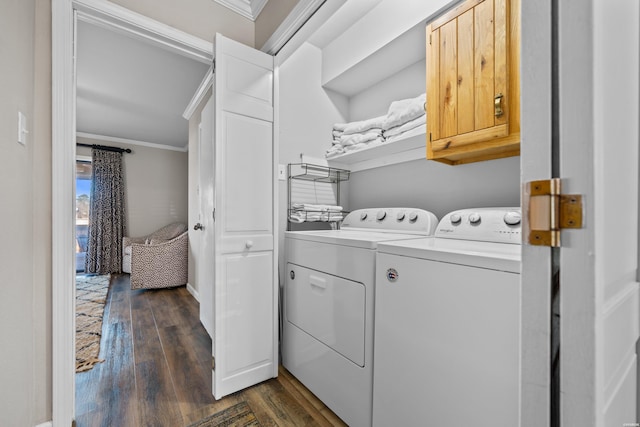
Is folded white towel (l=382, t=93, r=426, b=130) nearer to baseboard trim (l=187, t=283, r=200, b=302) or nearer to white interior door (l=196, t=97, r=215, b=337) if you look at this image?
white interior door (l=196, t=97, r=215, b=337)

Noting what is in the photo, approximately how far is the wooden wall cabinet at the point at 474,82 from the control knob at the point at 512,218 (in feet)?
1.01

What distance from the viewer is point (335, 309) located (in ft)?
4.70

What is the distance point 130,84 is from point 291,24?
103 inches

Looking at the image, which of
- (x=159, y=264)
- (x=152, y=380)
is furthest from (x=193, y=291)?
(x=152, y=380)

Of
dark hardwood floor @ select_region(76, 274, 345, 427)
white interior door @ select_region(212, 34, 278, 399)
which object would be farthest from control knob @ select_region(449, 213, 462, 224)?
dark hardwood floor @ select_region(76, 274, 345, 427)

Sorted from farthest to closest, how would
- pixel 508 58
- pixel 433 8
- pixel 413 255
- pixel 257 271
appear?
pixel 257 271
pixel 433 8
pixel 508 58
pixel 413 255

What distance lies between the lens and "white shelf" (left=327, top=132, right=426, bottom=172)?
1.76m

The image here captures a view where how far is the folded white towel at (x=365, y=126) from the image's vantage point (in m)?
1.91

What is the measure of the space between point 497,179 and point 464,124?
1.31 ft

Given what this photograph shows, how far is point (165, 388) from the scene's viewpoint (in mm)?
1704

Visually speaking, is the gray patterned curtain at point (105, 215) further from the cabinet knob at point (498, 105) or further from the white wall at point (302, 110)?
the cabinet knob at point (498, 105)

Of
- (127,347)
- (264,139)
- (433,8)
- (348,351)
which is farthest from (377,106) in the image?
(127,347)

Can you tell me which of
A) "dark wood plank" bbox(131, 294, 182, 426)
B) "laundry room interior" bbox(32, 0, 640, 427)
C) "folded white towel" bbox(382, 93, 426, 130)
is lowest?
"dark wood plank" bbox(131, 294, 182, 426)

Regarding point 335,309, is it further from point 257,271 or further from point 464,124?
point 464,124
